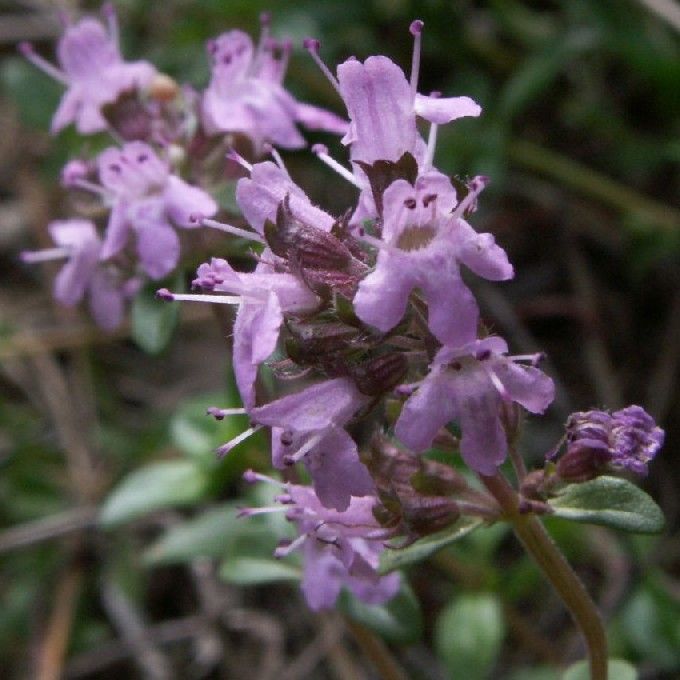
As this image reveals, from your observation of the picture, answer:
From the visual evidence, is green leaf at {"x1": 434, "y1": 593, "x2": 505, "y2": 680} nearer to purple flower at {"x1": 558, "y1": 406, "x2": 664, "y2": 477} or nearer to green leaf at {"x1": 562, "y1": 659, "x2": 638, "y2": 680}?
green leaf at {"x1": 562, "y1": 659, "x2": 638, "y2": 680}

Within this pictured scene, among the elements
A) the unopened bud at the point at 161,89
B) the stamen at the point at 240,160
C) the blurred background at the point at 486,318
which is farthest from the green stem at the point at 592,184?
the stamen at the point at 240,160

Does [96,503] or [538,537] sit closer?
[538,537]

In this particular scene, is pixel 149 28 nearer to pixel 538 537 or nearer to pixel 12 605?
pixel 12 605

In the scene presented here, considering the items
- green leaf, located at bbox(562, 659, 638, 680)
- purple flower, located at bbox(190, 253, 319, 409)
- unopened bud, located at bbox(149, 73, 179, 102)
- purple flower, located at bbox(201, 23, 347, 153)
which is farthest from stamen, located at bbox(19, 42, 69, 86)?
green leaf, located at bbox(562, 659, 638, 680)

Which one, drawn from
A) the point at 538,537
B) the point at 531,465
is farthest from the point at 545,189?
the point at 538,537

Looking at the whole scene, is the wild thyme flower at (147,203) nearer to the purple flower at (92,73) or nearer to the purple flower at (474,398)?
the purple flower at (92,73)

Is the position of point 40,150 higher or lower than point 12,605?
higher
